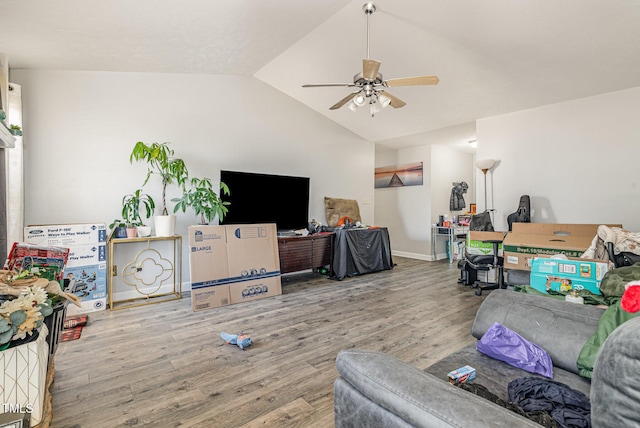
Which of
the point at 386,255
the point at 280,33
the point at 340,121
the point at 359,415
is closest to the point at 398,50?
the point at 280,33

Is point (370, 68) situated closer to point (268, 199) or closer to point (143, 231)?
point (268, 199)

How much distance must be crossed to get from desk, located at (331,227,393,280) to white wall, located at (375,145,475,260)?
5.30ft

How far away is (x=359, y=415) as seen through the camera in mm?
938

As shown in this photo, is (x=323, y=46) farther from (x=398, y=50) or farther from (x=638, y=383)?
(x=638, y=383)

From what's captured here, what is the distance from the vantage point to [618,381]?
0.58m

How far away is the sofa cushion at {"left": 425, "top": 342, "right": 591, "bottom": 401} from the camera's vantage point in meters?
1.30

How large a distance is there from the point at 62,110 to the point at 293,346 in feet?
11.5

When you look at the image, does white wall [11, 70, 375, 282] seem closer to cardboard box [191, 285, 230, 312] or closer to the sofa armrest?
cardboard box [191, 285, 230, 312]

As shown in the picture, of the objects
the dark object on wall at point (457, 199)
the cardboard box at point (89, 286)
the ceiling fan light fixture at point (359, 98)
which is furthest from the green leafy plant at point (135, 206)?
the dark object on wall at point (457, 199)

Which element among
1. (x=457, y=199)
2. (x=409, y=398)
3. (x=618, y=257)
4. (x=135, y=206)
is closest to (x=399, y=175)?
(x=457, y=199)

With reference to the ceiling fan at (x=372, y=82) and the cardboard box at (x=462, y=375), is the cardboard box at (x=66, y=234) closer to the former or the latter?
the ceiling fan at (x=372, y=82)

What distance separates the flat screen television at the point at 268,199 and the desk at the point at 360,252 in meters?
0.70

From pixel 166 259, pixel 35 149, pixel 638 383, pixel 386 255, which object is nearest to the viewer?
pixel 638 383

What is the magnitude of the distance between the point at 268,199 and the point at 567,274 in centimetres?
353
